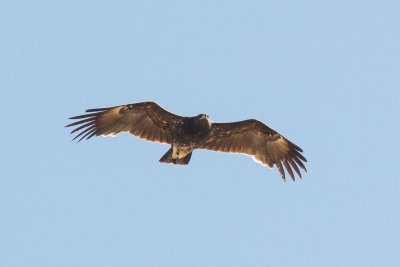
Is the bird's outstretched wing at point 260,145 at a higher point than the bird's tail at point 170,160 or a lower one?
higher

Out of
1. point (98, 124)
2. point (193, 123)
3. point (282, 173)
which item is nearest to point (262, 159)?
point (282, 173)

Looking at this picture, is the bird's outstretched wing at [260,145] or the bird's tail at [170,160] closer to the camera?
the bird's tail at [170,160]

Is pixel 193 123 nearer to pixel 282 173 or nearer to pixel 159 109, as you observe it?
pixel 159 109

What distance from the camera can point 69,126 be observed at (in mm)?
23719

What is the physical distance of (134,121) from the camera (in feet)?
79.4

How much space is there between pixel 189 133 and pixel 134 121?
1.52 m

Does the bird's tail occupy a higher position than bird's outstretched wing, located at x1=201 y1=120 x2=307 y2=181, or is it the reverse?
bird's outstretched wing, located at x1=201 y1=120 x2=307 y2=181

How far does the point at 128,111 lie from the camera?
24.1 metres

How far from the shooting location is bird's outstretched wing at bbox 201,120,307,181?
24.9 m

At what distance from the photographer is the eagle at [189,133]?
23.8 meters

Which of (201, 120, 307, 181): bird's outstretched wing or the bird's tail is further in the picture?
(201, 120, 307, 181): bird's outstretched wing

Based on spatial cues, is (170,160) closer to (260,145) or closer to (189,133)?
(189,133)

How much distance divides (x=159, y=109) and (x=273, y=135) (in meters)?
3.32

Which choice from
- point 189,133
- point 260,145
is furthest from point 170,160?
point 260,145
